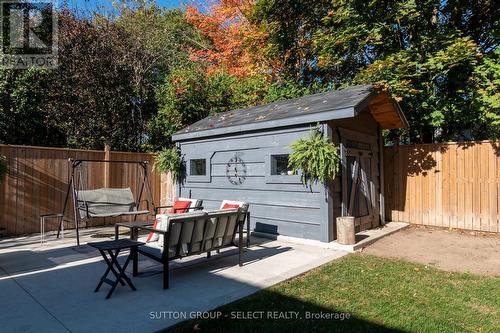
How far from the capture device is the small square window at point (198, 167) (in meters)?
8.54

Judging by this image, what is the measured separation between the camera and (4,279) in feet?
13.7

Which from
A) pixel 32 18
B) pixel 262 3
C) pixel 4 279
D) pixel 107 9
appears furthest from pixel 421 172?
pixel 32 18

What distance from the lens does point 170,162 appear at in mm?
8852

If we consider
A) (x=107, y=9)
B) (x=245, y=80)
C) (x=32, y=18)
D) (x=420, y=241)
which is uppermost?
(x=107, y=9)

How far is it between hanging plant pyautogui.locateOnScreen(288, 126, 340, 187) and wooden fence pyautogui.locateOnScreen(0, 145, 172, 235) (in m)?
5.03

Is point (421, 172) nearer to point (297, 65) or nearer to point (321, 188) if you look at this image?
point (321, 188)

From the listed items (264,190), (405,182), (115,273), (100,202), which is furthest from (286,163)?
(115,273)

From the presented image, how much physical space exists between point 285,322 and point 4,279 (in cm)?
358

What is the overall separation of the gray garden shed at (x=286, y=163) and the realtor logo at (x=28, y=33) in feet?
21.4

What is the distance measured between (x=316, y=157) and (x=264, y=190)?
1.68m

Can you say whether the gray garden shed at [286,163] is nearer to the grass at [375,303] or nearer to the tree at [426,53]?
the tree at [426,53]

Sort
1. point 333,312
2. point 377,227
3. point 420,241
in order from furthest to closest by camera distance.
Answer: point 377,227, point 420,241, point 333,312

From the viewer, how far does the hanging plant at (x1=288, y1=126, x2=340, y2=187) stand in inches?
226

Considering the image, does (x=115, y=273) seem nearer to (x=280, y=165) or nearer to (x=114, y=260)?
(x=114, y=260)
